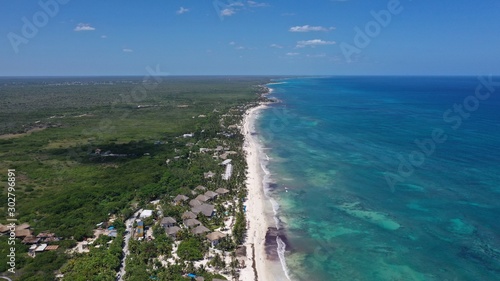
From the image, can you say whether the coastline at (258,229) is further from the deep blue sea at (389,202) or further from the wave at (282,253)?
the deep blue sea at (389,202)

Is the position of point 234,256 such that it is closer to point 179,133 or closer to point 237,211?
point 237,211

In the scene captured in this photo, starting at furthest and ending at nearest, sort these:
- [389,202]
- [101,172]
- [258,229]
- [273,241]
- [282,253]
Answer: [101,172]
[389,202]
[258,229]
[273,241]
[282,253]

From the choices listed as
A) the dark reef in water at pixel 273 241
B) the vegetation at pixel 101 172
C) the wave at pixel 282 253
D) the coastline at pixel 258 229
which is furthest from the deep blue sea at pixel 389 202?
the vegetation at pixel 101 172

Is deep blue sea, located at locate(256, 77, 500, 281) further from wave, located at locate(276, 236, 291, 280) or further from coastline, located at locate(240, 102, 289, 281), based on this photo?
coastline, located at locate(240, 102, 289, 281)

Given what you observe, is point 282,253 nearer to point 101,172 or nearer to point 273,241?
point 273,241

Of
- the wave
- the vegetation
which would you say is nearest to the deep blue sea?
the wave

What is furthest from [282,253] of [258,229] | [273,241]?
[258,229]

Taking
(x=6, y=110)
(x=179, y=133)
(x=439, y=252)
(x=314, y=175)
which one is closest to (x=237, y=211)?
(x=314, y=175)
